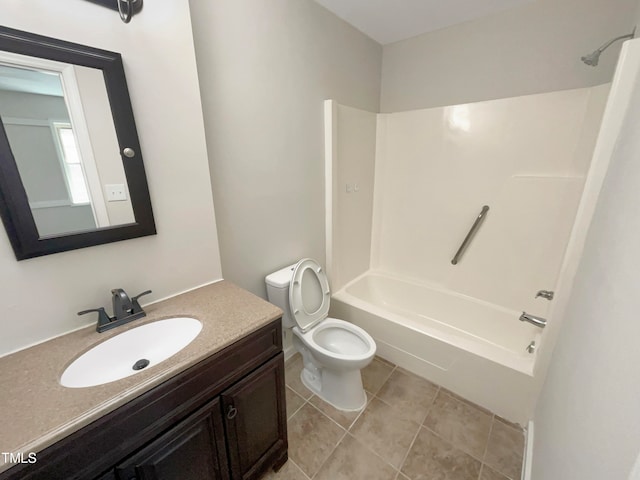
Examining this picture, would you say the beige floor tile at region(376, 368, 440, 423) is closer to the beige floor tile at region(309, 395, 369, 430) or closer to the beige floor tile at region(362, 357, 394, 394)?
the beige floor tile at region(362, 357, 394, 394)

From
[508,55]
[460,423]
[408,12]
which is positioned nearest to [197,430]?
A: [460,423]

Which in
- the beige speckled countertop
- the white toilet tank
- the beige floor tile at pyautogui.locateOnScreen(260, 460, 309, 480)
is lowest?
the beige floor tile at pyautogui.locateOnScreen(260, 460, 309, 480)

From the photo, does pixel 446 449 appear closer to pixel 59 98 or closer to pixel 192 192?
pixel 192 192

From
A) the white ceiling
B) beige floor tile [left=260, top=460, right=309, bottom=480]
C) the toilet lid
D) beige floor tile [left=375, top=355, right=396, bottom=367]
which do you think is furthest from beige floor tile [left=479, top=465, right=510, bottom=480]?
the white ceiling

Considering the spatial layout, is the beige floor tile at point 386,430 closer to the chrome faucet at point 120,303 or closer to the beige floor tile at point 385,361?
the beige floor tile at point 385,361

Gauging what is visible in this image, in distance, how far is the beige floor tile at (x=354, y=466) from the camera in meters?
1.29

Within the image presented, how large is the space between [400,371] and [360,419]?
1.71ft

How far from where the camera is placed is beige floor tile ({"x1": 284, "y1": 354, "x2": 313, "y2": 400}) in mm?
1774

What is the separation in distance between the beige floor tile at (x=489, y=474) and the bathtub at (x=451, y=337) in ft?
1.23

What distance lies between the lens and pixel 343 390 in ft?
5.33

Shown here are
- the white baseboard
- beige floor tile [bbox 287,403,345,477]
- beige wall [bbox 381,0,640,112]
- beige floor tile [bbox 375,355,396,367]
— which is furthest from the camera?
beige floor tile [bbox 375,355,396,367]

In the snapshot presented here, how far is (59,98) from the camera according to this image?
2.84 feet

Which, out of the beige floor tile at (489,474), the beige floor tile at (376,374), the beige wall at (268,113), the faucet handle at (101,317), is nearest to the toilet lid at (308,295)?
the beige wall at (268,113)

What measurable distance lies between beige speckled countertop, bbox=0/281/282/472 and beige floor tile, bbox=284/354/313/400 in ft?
3.18
